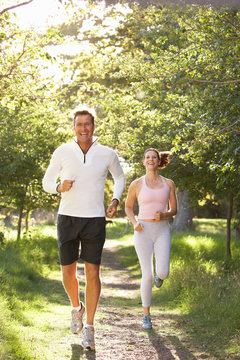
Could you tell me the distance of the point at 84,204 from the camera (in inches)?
211

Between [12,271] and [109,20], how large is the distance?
41.9 ft

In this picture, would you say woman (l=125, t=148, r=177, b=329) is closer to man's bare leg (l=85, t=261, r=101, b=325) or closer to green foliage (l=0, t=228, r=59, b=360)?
man's bare leg (l=85, t=261, r=101, b=325)

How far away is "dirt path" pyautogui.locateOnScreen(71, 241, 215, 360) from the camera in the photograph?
216 inches

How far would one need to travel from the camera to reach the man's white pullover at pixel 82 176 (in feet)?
17.6

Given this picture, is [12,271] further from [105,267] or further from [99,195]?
[105,267]

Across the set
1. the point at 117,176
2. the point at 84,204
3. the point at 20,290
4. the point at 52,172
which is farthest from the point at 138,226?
the point at 20,290

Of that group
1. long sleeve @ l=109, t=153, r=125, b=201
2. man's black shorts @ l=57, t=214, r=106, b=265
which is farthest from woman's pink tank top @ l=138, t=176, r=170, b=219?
man's black shorts @ l=57, t=214, r=106, b=265

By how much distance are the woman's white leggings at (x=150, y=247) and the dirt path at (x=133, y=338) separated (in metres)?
0.47

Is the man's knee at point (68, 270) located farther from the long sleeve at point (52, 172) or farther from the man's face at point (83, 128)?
the man's face at point (83, 128)

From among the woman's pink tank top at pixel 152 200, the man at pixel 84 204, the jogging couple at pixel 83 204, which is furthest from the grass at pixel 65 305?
the woman's pink tank top at pixel 152 200

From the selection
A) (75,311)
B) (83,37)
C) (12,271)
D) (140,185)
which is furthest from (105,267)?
(75,311)

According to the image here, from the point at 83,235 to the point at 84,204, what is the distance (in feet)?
1.03

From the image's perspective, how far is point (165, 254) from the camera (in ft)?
21.8

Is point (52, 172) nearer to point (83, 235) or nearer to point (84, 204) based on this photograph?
point (84, 204)
